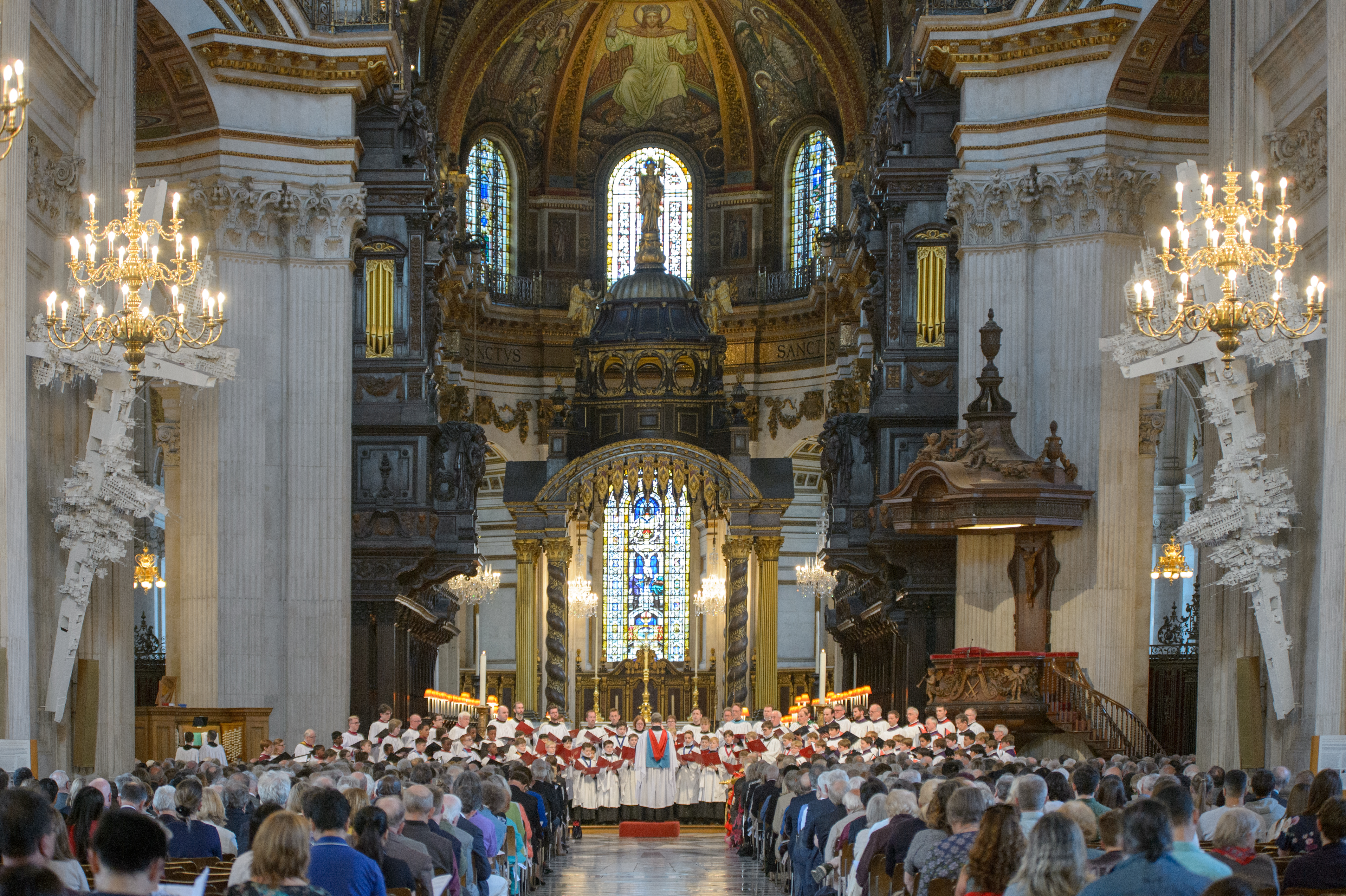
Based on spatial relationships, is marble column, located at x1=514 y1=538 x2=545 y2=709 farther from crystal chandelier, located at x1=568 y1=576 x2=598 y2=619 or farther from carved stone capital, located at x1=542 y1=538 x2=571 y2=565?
crystal chandelier, located at x1=568 y1=576 x2=598 y2=619

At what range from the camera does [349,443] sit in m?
25.3

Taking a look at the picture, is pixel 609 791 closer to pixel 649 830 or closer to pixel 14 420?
pixel 649 830

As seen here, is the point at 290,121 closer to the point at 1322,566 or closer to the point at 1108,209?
the point at 1108,209

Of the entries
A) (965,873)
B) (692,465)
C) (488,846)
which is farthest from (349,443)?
(965,873)

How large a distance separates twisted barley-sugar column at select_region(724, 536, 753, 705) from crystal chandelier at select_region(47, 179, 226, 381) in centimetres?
1705

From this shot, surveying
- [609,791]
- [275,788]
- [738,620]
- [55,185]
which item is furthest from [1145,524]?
[275,788]

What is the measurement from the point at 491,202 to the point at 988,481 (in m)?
22.8

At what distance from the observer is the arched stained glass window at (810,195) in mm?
40531

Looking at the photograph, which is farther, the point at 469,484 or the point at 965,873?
the point at 469,484

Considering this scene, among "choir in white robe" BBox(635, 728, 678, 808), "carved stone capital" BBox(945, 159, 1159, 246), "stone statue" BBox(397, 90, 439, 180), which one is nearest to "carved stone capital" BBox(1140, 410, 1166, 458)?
"carved stone capital" BBox(945, 159, 1159, 246)

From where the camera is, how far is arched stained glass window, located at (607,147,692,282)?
4272 cm

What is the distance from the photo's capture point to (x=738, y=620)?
34031 mm

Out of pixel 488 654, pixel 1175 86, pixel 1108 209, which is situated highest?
pixel 1175 86

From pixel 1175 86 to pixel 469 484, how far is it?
1154 cm
